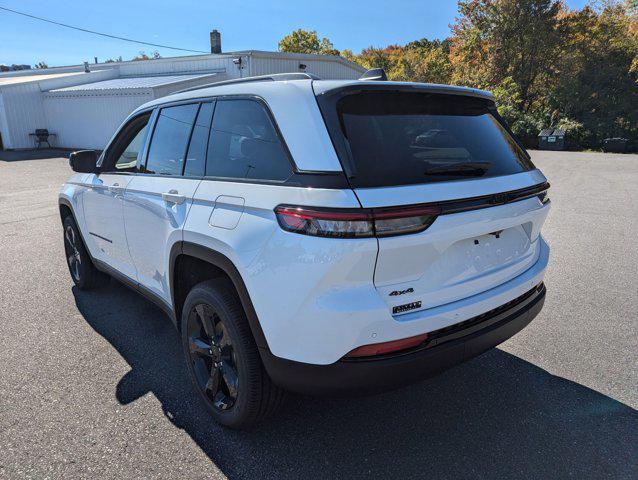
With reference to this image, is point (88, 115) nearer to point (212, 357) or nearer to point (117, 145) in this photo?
point (117, 145)

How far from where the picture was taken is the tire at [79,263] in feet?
14.4

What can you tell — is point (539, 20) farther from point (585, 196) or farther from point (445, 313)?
point (445, 313)

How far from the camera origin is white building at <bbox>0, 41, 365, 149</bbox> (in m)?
19.6

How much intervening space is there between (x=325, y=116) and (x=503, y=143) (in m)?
1.28

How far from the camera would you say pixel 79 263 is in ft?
14.7

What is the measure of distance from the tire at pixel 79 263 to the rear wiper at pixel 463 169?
11.9 feet

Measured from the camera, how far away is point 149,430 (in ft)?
8.15

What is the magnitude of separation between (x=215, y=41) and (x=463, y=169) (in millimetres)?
Answer: 26943

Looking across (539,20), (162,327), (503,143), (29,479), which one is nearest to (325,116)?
(503,143)

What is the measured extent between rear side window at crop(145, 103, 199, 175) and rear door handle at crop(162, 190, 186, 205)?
0.56 feet

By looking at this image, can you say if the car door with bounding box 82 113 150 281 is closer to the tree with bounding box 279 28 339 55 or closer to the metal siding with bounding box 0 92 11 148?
the metal siding with bounding box 0 92 11 148

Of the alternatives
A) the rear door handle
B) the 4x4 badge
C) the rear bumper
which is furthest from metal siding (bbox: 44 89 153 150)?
the 4x4 badge

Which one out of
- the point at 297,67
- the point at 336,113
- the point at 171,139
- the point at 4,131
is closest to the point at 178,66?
the point at 297,67

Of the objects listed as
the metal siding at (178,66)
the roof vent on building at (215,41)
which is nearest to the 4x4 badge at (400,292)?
the metal siding at (178,66)
